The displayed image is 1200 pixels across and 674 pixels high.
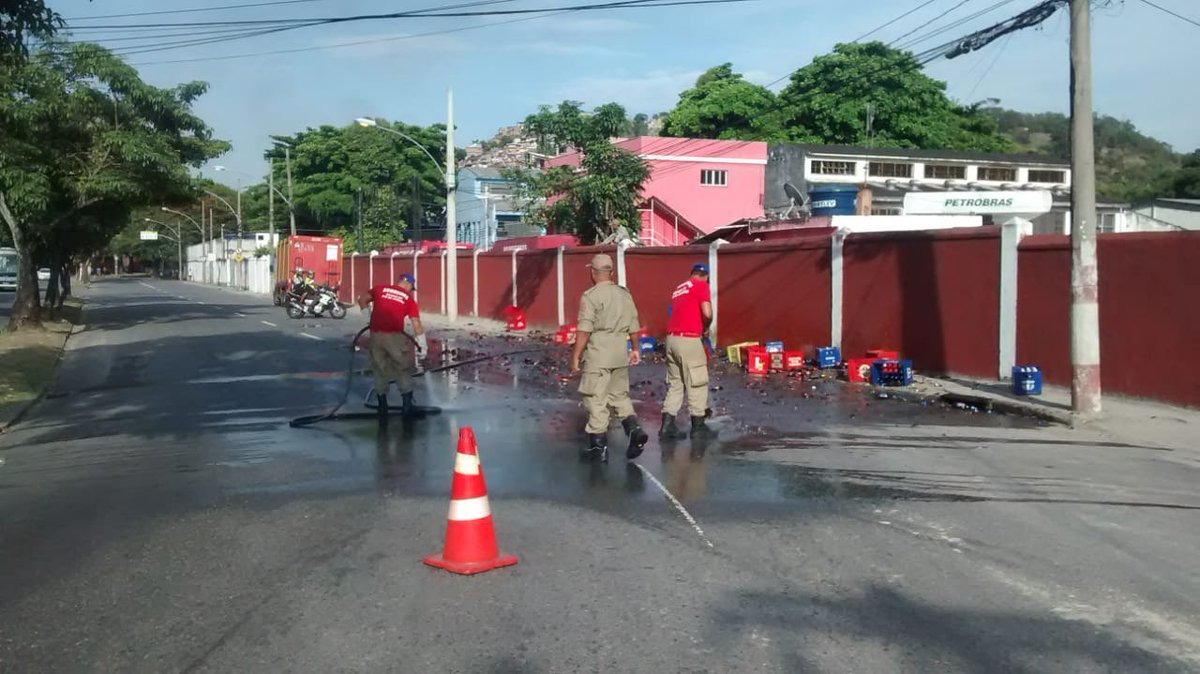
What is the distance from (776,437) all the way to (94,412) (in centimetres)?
926

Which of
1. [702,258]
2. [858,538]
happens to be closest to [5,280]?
[702,258]

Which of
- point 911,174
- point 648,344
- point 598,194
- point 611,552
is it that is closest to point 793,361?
point 648,344

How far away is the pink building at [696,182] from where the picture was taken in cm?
4984

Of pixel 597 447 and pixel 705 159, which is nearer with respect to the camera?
pixel 597 447

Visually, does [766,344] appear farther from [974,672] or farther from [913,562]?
Answer: [974,672]

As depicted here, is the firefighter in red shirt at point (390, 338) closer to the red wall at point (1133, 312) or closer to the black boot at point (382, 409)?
the black boot at point (382, 409)

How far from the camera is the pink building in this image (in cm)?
4984

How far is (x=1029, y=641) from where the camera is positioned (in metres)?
5.06

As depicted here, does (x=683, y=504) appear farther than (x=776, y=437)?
No

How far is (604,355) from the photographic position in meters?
A: 9.46

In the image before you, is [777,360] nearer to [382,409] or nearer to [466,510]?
[382,409]

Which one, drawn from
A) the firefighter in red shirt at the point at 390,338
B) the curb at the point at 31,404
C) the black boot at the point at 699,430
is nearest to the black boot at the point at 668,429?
the black boot at the point at 699,430

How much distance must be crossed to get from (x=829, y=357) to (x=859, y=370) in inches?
47.8

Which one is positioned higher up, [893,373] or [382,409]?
[893,373]
